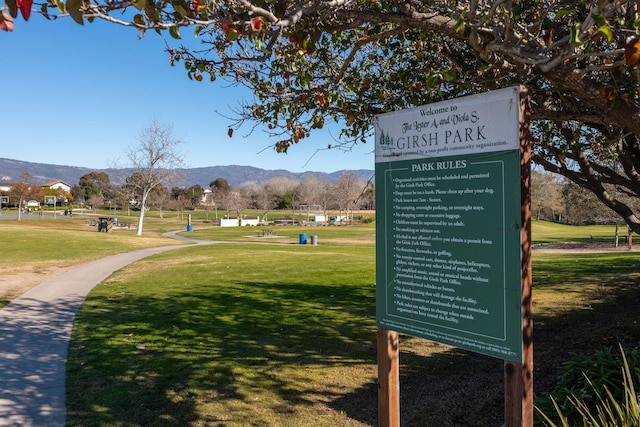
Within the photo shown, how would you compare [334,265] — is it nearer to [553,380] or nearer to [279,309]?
[279,309]

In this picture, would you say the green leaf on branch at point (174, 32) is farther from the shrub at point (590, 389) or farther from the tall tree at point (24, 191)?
the tall tree at point (24, 191)

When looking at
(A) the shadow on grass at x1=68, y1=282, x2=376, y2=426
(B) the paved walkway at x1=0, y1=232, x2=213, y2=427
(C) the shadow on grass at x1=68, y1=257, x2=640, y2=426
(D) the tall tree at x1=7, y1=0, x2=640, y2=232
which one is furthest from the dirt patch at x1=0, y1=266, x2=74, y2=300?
(D) the tall tree at x1=7, y1=0, x2=640, y2=232

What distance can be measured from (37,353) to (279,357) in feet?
12.0

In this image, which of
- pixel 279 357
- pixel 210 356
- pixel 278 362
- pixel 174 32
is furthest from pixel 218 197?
pixel 174 32

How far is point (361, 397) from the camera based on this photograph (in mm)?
5680

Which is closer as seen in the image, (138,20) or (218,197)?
(138,20)

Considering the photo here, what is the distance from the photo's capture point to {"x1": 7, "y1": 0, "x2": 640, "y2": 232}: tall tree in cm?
367

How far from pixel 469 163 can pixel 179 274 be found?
1499 centimetres

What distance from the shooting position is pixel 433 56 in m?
7.39

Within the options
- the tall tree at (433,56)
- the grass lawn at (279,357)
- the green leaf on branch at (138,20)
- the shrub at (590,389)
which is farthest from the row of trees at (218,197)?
the green leaf on branch at (138,20)

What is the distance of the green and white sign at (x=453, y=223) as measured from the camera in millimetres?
2971

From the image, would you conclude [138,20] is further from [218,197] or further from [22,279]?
[218,197]

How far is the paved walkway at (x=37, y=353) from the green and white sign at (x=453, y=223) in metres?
3.87

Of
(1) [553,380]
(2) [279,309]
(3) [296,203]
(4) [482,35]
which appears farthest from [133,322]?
(3) [296,203]
